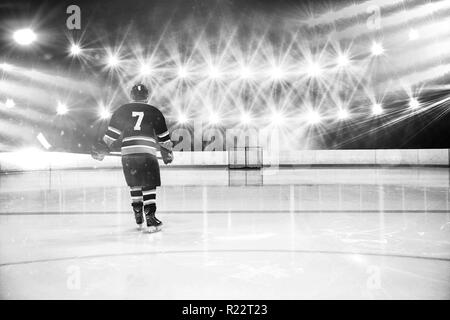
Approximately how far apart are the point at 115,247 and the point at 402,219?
4.12 m

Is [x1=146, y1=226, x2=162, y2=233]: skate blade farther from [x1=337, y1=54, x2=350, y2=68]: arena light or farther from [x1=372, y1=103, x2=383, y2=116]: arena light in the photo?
[x1=337, y1=54, x2=350, y2=68]: arena light

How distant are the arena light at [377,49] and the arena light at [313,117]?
418 cm

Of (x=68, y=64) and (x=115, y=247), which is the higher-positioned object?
(x=68, y=64)

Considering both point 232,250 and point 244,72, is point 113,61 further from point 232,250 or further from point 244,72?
point 232,250

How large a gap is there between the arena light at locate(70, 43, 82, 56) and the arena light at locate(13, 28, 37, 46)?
382cm

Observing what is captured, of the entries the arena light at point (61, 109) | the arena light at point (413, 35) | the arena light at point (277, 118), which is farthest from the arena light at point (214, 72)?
the arena light at point (413, 35)

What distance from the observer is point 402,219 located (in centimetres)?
712

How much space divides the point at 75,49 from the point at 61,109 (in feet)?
9.24

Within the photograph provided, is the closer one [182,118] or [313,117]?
[313,117]

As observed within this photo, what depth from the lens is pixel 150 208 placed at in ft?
20.6

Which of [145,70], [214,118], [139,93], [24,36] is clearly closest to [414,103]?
[214,118]
